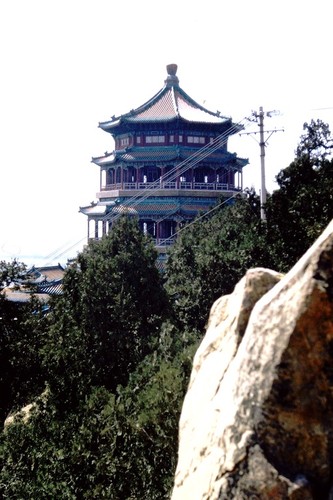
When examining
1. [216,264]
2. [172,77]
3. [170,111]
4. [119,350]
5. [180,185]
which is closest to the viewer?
[119,350]

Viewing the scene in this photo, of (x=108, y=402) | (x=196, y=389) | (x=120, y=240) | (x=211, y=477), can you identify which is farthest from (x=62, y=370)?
(x=211, y=477)

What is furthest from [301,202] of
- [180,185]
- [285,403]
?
[180,185]

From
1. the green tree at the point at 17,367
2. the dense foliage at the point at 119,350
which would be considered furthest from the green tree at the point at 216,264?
the green tree at the point at 17,367

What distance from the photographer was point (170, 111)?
1759 inches

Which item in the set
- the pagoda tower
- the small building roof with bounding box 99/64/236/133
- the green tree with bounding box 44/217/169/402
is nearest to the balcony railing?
the pagoda tower

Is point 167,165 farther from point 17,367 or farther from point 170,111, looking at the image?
point 17,367

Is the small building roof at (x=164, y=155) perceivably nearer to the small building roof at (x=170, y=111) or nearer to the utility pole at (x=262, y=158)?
the small building roof at (x=170, y=111)

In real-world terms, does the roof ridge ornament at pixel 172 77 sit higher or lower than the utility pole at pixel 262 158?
higher

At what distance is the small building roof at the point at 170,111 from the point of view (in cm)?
4372

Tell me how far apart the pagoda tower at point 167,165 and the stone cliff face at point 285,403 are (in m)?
34.9

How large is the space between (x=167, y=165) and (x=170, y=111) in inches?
181

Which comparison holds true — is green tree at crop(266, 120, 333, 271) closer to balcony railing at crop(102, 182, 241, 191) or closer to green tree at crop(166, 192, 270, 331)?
green tree at crop(166, 192, 270, 331)

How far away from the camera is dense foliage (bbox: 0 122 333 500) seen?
42.0ft

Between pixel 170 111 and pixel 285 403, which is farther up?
pixel 170 111
